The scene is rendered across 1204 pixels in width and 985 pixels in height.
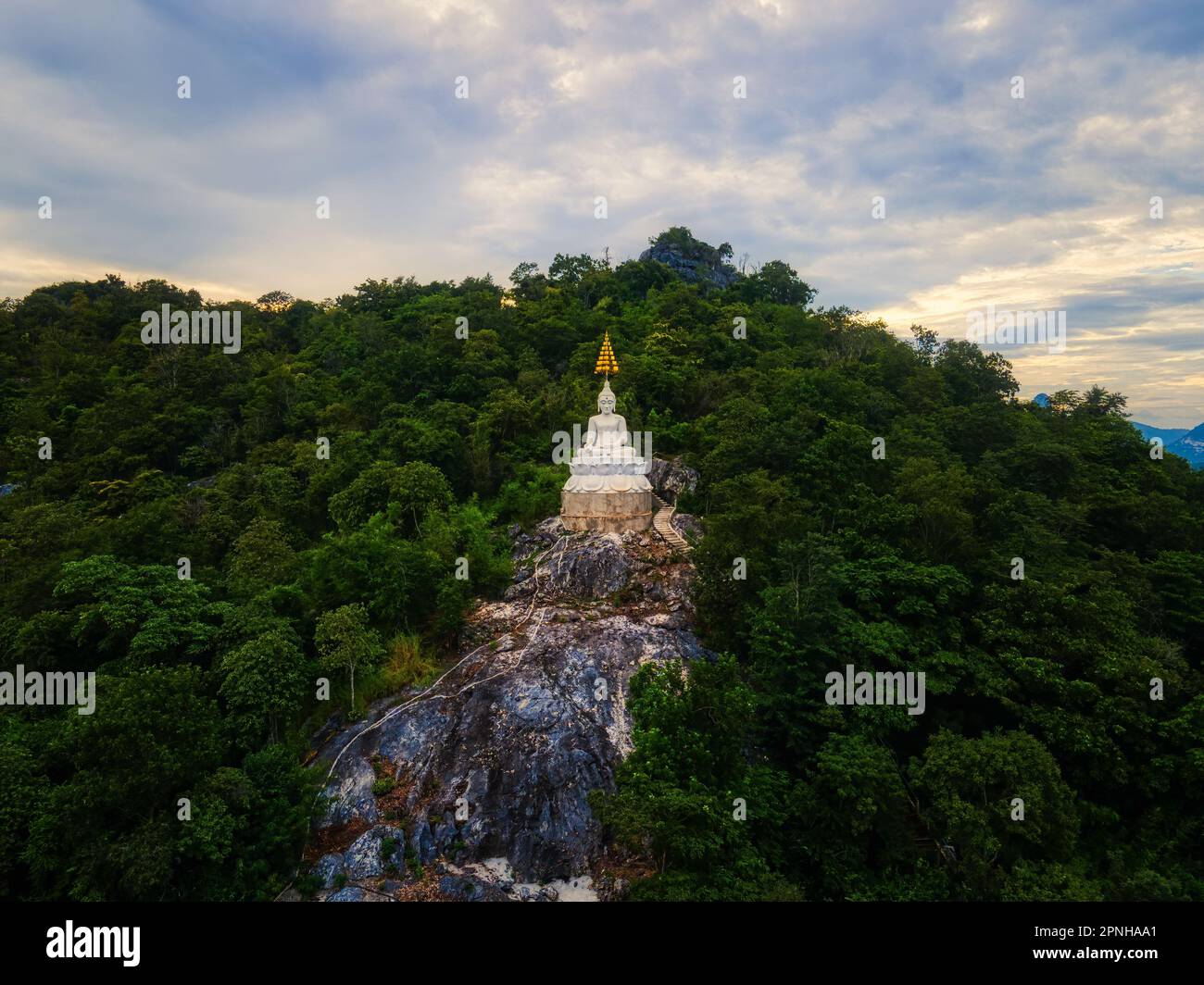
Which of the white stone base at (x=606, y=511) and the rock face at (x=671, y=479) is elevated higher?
the rock face at (x=671, y=479)

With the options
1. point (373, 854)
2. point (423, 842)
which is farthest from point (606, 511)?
point (373, 854)

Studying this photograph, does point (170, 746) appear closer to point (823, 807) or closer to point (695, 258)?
point (823, 807)

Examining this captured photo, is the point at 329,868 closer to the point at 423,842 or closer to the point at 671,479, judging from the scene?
the point at 423,842

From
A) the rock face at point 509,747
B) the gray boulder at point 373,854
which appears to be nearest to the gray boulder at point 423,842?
the rock face at point 509,747

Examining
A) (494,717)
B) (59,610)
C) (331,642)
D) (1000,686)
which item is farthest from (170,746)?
(1000,686)

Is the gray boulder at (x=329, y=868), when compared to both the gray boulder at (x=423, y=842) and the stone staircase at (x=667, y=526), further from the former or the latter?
the stone staircase at (x=667, y=526)
